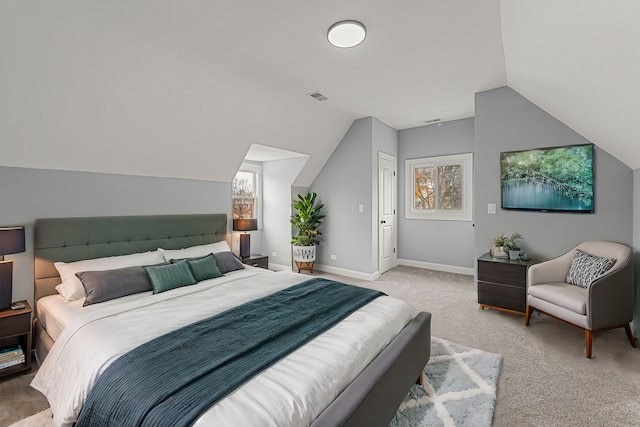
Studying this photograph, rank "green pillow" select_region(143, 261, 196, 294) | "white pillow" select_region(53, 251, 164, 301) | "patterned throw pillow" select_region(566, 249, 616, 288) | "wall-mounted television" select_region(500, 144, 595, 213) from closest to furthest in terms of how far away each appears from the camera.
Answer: "white pillow" select_region(53, 251, 164, 301) → "green pillow" select_region(143, 261, 196, 294) → "patterned throw pillow" select_region(566, 249, 616, 288) → "wall-mounted television" select_region(500, 144, 595, 213)

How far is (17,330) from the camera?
2352mm

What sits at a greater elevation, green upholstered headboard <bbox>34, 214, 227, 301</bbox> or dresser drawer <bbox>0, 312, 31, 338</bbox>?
green upholstered headboard <bbox>34, 214, 227, 301</bbox>

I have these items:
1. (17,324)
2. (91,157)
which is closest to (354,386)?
(17,324)

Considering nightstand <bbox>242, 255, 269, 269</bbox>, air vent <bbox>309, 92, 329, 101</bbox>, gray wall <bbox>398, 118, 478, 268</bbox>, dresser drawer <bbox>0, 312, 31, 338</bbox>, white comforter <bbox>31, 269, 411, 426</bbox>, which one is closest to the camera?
white comforter <bbox>31, 269, 411, 426</bbox>

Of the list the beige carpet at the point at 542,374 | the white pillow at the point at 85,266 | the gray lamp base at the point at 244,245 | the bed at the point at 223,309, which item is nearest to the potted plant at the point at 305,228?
the gray lamp base at the point at 244,245

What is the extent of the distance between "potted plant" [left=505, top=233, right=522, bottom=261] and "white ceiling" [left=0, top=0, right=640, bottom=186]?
1.28 metres

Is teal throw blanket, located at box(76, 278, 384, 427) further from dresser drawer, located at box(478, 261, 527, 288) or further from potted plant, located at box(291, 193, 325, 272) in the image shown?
potted plant, located at box(291, 193, 325, 272)

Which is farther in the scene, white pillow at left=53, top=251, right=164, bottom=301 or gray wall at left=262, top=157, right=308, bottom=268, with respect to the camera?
gray wall at left=262, top=157, right=308, bottom=268

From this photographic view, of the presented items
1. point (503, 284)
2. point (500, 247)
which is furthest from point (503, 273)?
point (500, 247)

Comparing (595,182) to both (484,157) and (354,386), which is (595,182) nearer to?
(484,157)

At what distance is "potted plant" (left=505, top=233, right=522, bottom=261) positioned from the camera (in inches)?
141

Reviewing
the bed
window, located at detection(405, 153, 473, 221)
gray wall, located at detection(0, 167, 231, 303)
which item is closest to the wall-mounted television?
window, located at detection(405, 153, 473, 221)

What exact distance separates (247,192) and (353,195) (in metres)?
2.05

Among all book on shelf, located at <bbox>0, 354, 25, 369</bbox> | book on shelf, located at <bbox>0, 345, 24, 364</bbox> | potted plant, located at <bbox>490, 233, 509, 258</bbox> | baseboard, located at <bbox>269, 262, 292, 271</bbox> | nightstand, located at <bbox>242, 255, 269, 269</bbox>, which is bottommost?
book on shelf, located at <bbox>0, 354, 25, 369</bbox>
